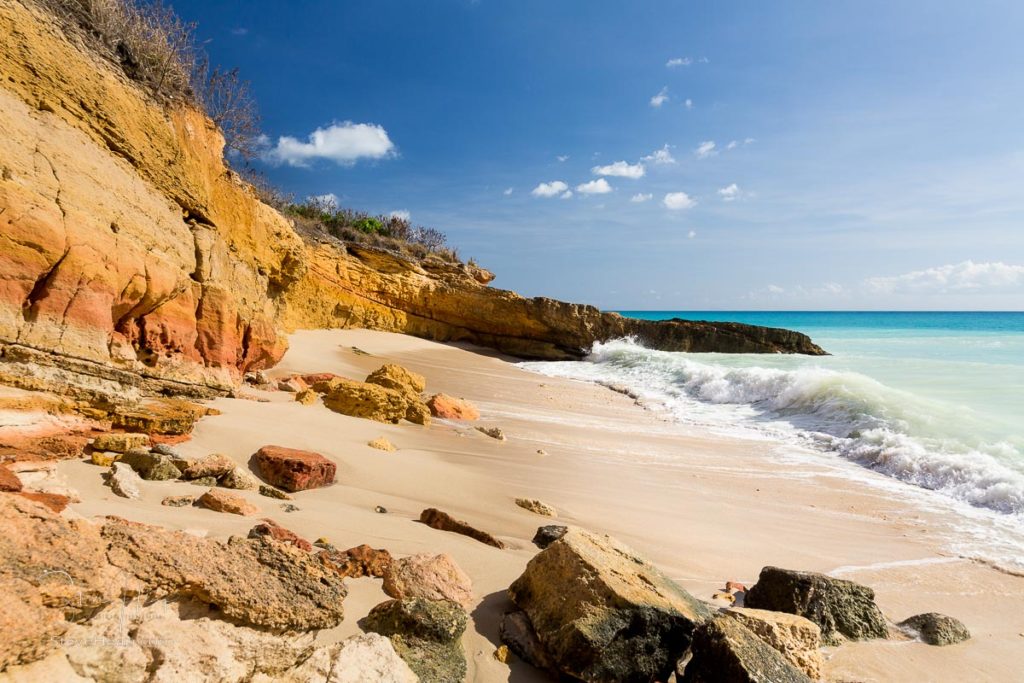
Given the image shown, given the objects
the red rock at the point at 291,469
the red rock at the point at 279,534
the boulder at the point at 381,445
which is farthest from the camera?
the boulder at the point at 381,445

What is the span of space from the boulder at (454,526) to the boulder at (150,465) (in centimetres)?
153

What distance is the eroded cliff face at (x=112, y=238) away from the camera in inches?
153

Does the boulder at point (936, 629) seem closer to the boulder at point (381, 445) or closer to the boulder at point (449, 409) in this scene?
the boulder at point (381, 445)

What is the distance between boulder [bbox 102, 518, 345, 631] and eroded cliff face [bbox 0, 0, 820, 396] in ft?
8.99

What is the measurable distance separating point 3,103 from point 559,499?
5356 mm

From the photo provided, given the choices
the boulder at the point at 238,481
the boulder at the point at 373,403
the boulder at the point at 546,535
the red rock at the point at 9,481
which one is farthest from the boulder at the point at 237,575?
the boulder at the point at 373,403

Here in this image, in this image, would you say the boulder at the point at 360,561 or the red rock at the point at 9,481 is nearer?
the red rock at the point at 9,481

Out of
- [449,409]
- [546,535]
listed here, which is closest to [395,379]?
[449,409]

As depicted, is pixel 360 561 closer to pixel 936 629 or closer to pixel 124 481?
pixel 124 481

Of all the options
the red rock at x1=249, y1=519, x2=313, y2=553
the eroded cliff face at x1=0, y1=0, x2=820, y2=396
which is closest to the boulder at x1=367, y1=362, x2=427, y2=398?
the eroded cliff face at x1=0, y1=0, x2=820, y2=396

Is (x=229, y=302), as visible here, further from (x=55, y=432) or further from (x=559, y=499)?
(x=559, y=499)

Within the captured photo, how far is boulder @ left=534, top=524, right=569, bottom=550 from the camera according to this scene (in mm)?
3531

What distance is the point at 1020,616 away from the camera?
346 centimetres

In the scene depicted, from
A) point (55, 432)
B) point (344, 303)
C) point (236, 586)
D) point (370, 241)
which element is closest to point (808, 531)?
point (236, 586)
